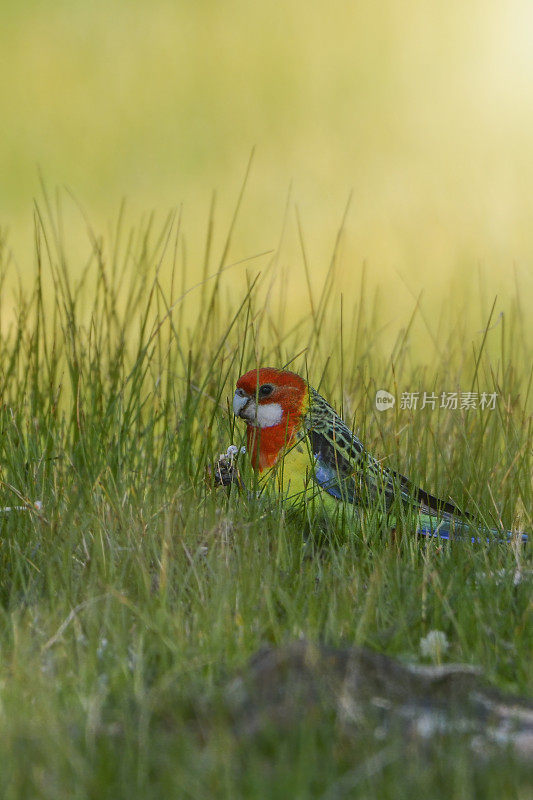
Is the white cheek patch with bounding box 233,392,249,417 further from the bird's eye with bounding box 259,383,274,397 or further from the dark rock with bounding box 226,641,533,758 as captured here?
the dark rock with bounding box 226,641,533,758

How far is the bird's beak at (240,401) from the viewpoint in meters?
3.38

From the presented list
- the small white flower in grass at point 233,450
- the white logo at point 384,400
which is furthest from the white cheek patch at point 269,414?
the white logo at point 384,400

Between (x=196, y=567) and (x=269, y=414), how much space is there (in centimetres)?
73

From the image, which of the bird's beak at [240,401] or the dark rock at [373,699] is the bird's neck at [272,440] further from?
the dark rock at [373,699]

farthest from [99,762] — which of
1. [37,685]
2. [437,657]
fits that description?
[437,657]

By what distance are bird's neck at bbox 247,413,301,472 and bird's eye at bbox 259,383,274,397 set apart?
0.33 feet

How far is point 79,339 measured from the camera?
12.6 feet

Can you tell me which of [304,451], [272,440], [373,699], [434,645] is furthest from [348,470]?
[373,699]

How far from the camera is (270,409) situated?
11.1ft

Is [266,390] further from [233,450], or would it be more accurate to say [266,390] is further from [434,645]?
[434,645]

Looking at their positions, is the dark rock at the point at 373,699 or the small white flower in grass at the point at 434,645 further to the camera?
the small white flower in grass at the point at 434,645

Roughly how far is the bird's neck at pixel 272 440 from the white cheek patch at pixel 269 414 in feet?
0.05

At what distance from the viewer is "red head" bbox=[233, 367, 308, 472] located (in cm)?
337

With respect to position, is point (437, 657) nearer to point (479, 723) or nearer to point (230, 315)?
point (479, 723)
